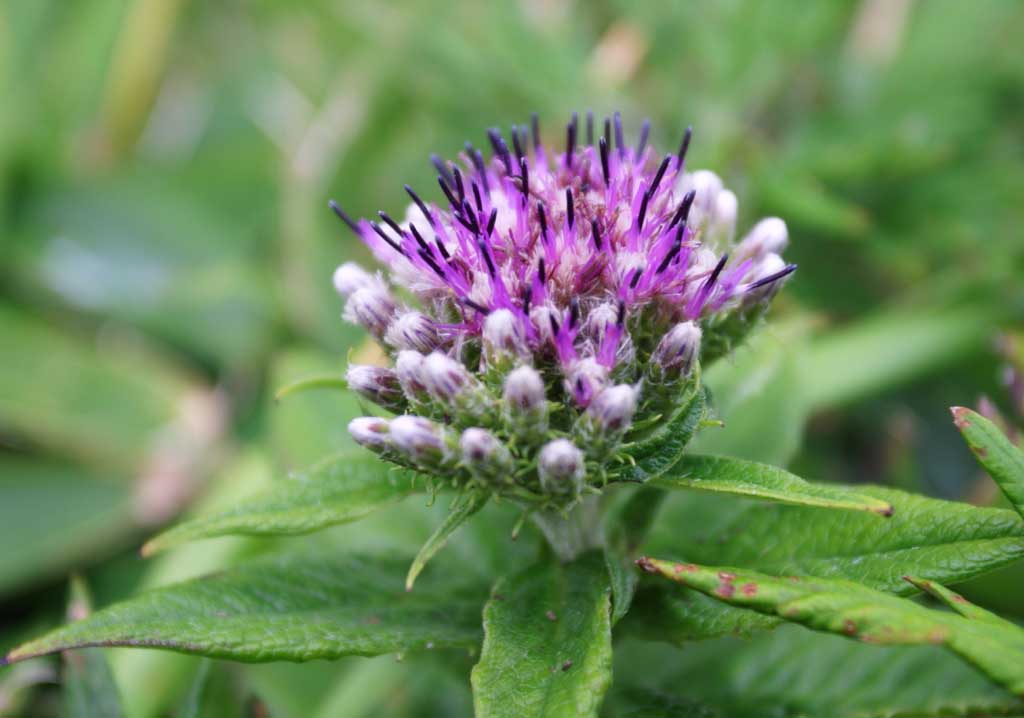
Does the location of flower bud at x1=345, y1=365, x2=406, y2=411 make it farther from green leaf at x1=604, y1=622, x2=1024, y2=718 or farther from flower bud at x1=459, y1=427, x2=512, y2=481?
green leaf at x1=604, y1=622, x2=1024, y2=718

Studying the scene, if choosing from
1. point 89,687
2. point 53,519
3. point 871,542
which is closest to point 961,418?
point 871,542

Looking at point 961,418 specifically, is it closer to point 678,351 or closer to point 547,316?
point 678,351

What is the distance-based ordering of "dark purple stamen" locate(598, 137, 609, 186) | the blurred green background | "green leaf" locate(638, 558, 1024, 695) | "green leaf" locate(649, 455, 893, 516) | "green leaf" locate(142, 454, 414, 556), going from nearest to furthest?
"green leaf" locate(638, 558, 1024, 695)
"green leaf" locate(649, 455, 893, 516)
"green leaf" locate(142, 454, 414, 556)
"dark purple stamen" locate(598, 137, 609, 186)
the blurred green background

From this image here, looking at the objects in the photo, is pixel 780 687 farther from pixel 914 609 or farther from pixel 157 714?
pixel 157 714

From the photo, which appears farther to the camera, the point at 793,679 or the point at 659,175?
the point at 793,679

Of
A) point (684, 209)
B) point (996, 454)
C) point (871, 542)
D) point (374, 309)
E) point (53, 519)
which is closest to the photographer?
point (996, 454)

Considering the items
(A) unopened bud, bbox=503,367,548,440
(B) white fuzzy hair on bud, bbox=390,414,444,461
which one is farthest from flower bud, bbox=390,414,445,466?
(A) unopened bud, bbox=503,367,548,440

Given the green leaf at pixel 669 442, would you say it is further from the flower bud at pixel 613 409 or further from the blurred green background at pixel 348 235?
the blurred green background at pixel 348 235
